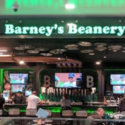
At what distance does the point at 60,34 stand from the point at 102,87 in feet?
31.5

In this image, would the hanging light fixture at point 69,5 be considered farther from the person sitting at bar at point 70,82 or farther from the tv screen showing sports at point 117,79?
the tv screen showing sports at point 117,79

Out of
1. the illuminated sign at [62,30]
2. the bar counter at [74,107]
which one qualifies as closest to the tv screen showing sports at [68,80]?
the bar counter at [74,107]

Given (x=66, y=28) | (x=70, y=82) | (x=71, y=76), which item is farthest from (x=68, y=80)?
(x=66, y=28)

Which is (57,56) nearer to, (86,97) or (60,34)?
(86,97)

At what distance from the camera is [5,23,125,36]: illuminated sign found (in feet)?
17.7

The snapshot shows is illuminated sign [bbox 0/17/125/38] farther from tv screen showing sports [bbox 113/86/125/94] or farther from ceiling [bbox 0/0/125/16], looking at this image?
tv screen showing sports [bbox 113/86/125/94]

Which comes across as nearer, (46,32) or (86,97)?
(46,32)

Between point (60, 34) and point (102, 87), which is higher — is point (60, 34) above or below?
above

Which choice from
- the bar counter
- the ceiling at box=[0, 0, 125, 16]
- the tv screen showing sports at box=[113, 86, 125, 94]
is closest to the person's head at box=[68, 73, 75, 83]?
the tv screen showing sports at box=[113, 86, 125, 94]

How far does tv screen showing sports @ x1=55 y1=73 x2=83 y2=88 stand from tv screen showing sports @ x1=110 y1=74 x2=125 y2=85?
164 cm

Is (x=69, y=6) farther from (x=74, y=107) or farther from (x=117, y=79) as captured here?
(x=117, y=79)

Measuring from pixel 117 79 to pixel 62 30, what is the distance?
31.9 ft

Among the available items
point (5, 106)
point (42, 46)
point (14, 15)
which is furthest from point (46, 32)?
point (5, 106)

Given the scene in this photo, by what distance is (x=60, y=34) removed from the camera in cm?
546
